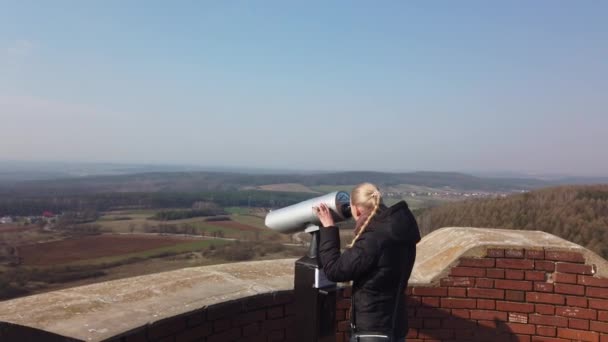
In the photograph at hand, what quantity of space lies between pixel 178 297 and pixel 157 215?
4527cm

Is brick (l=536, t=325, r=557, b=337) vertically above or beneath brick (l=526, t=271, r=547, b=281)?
beneath

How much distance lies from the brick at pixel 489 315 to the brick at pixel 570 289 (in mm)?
435

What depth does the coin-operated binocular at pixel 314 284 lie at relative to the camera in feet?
7.79

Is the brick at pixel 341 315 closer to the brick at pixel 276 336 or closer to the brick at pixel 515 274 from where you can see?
the brick at pixel 276 336

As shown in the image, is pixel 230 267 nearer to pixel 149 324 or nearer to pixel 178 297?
pixel 178 297

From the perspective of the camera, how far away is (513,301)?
3.29m

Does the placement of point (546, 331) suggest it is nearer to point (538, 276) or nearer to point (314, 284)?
point (538, 276)

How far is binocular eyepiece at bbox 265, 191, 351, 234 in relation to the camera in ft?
7.74

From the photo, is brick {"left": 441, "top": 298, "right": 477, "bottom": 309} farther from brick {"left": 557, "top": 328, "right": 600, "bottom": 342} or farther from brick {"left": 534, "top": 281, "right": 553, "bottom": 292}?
brick {"left": 557, "top": 328, "right": 600, "bottom": 342}

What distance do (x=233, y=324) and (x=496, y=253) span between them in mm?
2048

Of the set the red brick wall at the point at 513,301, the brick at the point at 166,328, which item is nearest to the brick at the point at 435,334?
the red brick wall at the point at 513,301

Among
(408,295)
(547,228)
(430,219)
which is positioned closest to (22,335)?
(408,295)

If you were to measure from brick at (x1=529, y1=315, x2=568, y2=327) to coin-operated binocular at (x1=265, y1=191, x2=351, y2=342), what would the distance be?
69.7 inches

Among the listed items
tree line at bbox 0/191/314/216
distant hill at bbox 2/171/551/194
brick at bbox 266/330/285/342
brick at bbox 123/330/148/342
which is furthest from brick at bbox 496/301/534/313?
distant hill at bbox 2/171/551/194
